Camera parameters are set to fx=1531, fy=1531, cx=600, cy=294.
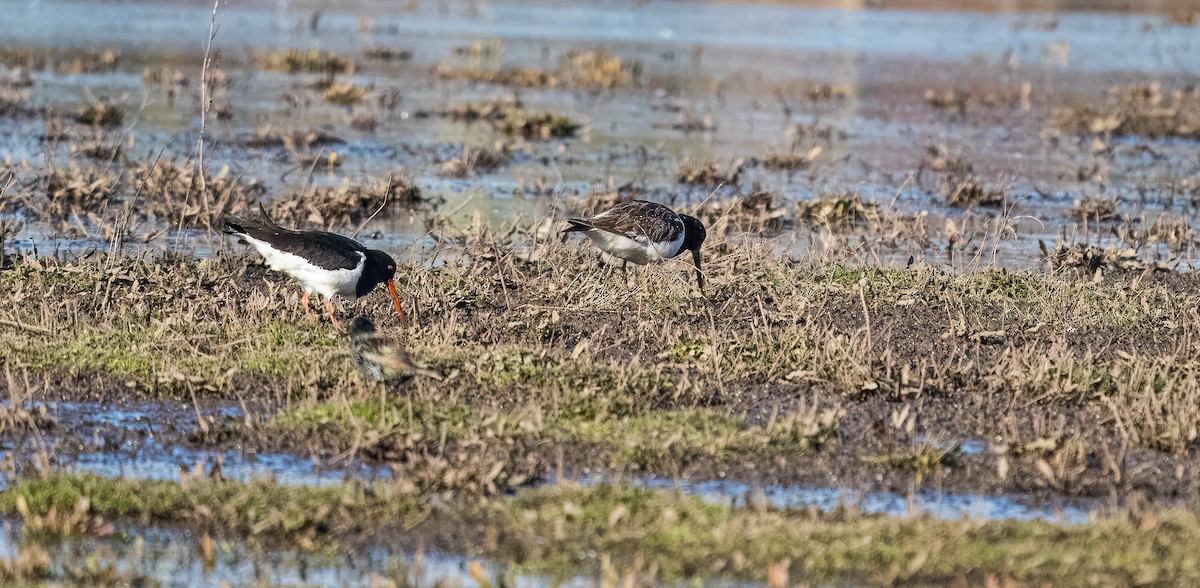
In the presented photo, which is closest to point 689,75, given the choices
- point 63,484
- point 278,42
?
point 278,42

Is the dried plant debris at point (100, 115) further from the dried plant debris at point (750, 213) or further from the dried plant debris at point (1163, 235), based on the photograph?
the dried plant debris at point (1163, 235)

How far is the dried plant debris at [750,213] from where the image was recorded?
13070 millimetres

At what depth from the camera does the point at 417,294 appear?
375 inches

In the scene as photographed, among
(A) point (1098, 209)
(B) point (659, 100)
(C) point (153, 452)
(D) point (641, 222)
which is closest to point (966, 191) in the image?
(A) point (1098, 209)

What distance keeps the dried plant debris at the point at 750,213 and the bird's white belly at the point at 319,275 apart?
449 centimetres

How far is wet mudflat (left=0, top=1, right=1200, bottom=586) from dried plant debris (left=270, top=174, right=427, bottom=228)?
42 mm

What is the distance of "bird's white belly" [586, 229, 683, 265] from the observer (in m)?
10.1

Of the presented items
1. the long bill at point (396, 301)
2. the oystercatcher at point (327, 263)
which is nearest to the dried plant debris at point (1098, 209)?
the long bill at point (396, 301)

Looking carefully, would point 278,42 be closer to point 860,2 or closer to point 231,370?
point 231,370

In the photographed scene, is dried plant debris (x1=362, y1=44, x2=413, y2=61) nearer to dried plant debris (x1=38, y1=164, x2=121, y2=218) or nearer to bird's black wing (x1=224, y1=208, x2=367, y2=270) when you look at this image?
dried plant debris (x1=38, y1=164, x2=121, y2=218)

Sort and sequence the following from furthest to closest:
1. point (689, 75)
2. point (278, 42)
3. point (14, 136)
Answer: point (278, 42) → point (689, 75) → point (14, 136)

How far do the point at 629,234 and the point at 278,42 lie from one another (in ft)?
86.2

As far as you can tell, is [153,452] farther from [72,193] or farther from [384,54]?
[384,54]

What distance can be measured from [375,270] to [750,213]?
5.48 metres
